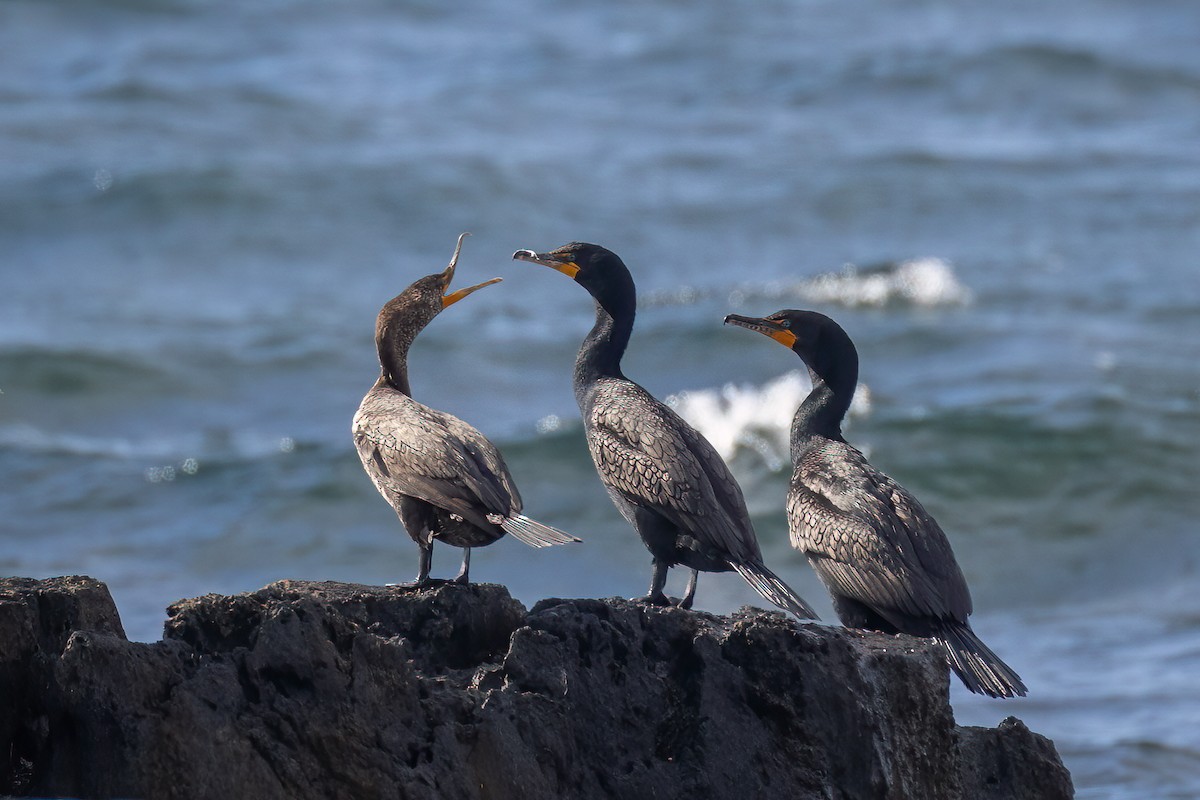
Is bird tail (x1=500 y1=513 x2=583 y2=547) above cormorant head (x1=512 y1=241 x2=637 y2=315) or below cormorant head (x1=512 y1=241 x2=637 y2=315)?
below

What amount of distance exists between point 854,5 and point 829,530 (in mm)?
26398

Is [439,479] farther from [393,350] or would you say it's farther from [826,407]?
[826,407]

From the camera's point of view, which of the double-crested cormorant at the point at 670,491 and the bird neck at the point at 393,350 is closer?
the double-crested cormorant at the point at 670,491

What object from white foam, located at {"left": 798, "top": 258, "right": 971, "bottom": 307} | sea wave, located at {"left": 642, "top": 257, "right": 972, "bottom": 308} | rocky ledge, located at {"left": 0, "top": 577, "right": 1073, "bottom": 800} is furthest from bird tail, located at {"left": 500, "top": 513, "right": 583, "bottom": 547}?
white foam, located at {"left": 798, "top": 258, "right": 971, "bottom": 307}

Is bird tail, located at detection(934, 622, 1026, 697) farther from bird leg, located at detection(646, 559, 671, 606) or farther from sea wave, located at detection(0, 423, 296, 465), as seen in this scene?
sea wave, located at detection(0, 423, 296, 465)

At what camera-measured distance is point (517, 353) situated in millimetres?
18234

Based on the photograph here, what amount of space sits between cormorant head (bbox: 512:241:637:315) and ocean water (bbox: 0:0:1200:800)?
3877 millimetres

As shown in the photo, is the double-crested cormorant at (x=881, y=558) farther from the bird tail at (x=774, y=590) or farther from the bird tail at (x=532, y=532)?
the bird tail at (x=532, y=532)

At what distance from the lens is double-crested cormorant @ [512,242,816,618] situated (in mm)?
6250

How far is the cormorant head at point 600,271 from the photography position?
7375 millimetres

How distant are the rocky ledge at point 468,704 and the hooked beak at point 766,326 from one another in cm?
185

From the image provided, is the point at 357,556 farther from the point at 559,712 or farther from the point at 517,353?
the point at 559,712

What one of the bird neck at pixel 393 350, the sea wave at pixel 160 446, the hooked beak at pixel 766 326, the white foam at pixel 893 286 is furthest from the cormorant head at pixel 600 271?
the white foam at pixel 893 286

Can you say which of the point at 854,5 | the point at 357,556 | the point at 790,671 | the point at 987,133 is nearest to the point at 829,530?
the point at 790,671
